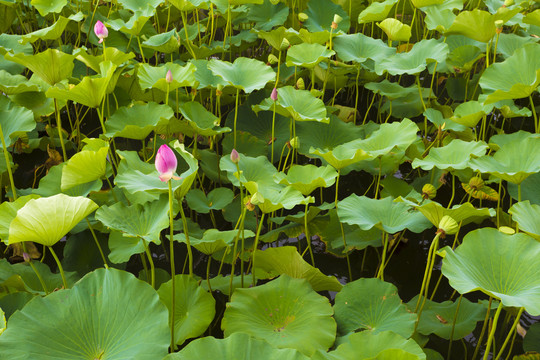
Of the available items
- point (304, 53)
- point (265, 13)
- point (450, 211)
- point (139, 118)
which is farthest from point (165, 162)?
point (265, 13)

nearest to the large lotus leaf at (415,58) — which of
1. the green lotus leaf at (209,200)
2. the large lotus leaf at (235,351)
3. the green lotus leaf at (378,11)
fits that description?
the green lotus leaf at (378,11)

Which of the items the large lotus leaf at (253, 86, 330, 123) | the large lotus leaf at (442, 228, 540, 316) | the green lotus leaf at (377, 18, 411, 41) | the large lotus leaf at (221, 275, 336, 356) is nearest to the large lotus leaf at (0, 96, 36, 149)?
the large lotus leaf at (253, 86, 330, 123)

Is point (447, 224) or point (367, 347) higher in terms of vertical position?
point (447, 224)

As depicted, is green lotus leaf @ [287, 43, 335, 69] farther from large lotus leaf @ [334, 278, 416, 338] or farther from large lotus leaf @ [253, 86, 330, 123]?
large lotus leaf @ [334, 278, 416, 338]

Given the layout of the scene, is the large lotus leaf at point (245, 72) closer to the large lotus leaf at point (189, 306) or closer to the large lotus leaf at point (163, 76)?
the large lotus leaf at point (163, 76)

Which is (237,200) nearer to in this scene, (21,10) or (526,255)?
(526,255)

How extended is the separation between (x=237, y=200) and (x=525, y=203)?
2.84ft

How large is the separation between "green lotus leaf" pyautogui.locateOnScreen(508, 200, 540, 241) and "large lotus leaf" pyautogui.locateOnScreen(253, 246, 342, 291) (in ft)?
1.47

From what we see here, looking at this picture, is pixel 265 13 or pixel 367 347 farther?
pixel 265 13

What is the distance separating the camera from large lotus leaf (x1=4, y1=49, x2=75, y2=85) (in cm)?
167

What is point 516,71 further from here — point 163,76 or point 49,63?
point 49,63

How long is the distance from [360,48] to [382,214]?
100cm

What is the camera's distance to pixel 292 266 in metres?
1.31

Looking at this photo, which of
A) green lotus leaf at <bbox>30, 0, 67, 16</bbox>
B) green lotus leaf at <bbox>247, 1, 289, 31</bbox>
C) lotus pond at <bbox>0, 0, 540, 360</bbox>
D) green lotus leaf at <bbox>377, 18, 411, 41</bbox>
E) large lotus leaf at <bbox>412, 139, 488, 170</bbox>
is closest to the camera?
lotus pond at <bbox>0, 0, 540, 360</bbox>
